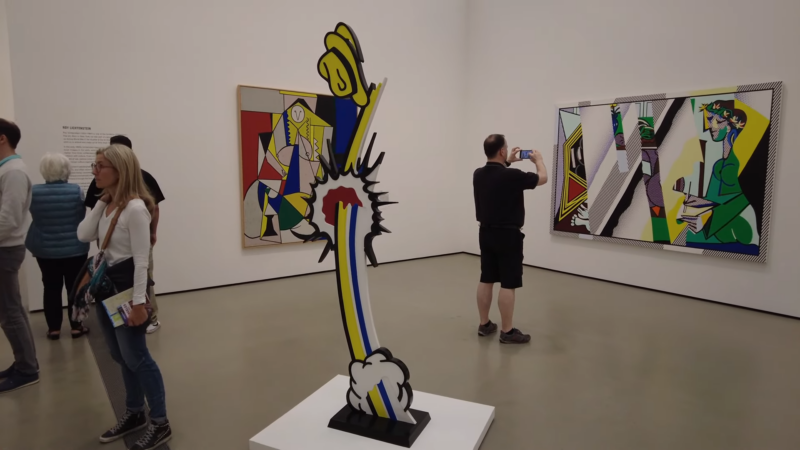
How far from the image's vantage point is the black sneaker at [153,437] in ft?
6.88

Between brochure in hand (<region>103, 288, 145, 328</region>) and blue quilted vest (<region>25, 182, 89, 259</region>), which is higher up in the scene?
blue quilted vest (<region>25, 182, 89, 259</region>)

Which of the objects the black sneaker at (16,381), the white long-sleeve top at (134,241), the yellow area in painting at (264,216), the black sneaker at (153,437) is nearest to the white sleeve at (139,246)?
the white long-sleeve top at (134,241)

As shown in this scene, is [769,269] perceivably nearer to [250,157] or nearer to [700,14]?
[700,14]

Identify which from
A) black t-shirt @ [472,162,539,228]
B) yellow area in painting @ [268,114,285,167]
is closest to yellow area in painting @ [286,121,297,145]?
yellow area in painting @ [268,114,285,167]

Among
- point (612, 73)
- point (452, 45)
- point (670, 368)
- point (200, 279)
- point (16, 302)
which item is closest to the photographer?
point (16, 302)

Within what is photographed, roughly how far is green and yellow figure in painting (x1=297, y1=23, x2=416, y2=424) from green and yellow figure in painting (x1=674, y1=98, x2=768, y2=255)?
3764 millimetres

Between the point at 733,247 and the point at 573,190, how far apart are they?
5.46 feet

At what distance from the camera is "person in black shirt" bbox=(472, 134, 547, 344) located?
3.22 meters

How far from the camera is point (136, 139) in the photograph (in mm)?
4359

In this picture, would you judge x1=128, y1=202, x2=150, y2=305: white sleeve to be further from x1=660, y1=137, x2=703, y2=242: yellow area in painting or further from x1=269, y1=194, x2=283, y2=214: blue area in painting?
x1=660, y1=137, x2=703, y2=242: yellow area in painting

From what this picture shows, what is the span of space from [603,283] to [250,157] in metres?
3.99

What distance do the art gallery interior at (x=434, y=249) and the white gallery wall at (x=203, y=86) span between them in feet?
0.06

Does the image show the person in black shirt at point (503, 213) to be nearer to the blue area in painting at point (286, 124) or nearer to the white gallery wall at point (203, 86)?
the blue area in painting at point (286, 124)

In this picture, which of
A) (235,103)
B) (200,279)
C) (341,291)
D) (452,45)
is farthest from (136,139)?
(452,45)
